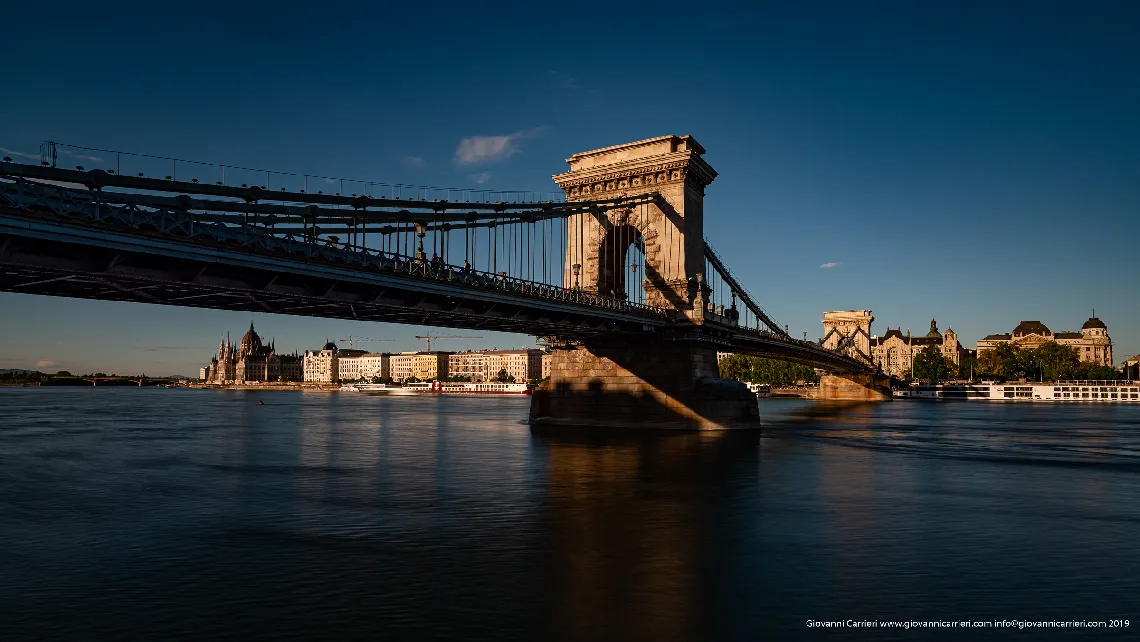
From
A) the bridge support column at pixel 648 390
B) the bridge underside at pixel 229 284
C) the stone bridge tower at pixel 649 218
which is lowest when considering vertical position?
the bridge support column at pixel 648 390

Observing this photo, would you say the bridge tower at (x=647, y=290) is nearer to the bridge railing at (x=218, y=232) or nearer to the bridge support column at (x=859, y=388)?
the bridge railing at (x=218, y=232)

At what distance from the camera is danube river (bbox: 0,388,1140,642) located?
13.8 metres

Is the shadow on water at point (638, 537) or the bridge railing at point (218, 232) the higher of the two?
the bridge railing at point (218, 232)

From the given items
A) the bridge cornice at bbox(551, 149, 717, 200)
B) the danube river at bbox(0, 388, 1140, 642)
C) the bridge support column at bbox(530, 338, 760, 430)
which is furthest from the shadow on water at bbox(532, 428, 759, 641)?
the bridge cornice at bbox(551, 149, 717, 200)

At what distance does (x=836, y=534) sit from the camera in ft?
69.4

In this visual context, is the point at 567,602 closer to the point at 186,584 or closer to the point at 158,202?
the point at 186,584

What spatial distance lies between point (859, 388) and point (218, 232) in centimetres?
13653

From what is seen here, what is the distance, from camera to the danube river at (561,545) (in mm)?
13766

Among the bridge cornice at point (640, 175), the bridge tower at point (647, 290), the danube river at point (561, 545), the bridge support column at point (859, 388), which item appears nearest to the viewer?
the danube river at point (561, 545)

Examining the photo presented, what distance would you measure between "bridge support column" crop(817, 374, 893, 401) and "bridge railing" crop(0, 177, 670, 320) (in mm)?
116152

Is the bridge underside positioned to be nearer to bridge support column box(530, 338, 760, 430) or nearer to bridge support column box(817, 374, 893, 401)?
bridge support column box(530, 338, 760, 430)

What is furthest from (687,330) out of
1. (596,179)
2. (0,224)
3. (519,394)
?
(519,394)

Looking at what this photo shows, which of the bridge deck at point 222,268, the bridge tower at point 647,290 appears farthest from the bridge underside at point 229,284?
the bridge tower at point 647,290

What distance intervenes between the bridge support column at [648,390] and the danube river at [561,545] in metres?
10.3
